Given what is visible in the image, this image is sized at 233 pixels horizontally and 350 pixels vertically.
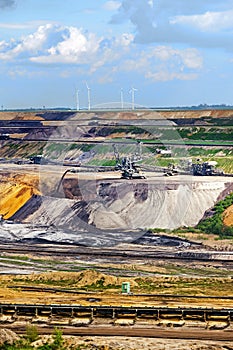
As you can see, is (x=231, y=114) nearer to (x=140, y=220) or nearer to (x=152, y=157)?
(x=152, y=157)

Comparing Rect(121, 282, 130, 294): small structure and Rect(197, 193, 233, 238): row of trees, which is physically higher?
Rect(197, 193, 233, 238): row of trees

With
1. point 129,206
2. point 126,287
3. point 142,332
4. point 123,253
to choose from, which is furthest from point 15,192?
point 142,332

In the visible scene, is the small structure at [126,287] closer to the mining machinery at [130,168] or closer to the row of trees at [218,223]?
the row of trees at [218,223]

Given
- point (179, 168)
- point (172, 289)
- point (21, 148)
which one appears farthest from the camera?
point (21, 148)

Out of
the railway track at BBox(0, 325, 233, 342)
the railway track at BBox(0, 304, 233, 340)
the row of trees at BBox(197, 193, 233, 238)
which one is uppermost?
the row of trees at BBox(197, 193, 233, 238)

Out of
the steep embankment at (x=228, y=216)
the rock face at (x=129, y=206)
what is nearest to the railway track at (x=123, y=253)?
the rock face at (x=129, y=206)

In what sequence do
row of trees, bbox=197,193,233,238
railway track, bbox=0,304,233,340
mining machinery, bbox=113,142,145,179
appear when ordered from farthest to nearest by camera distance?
1. mining machinery, bbox=113,142,145,179
2. row of trees, bbox=197,193,233,238
3. railway track, bbox=0,304,233,340

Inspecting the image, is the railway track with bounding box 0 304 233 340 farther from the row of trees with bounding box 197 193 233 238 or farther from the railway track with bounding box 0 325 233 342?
the row of trees with bounding box 197 193 233 238

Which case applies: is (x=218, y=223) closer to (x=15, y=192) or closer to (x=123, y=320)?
(x=15, y=192)

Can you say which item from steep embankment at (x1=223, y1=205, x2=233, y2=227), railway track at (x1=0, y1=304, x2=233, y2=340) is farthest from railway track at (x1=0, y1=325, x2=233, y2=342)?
steep embankment at (x1=223, y1=205, x2=233, y2=227)

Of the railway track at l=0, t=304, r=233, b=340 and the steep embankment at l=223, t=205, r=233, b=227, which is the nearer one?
the railway track at l=0, t=304, r=233, b=340

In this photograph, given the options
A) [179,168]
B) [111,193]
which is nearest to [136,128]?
[179,168]
